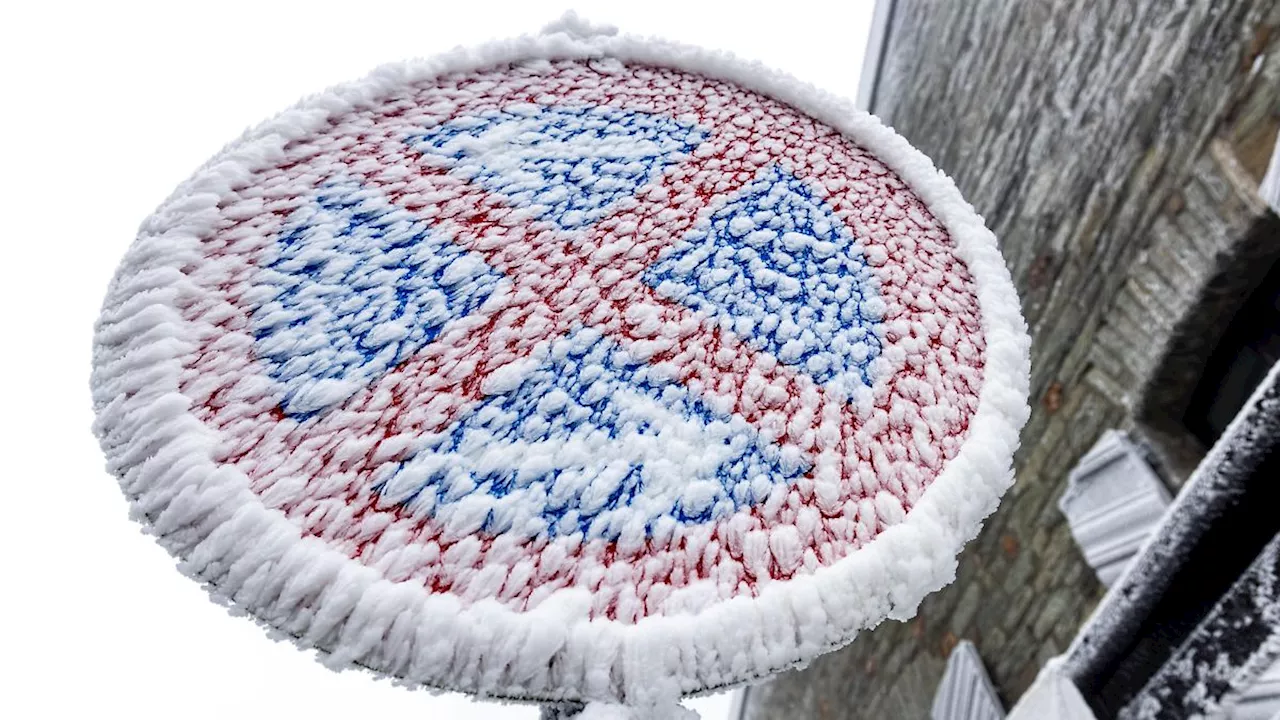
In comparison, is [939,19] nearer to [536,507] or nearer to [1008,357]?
[1008,357]

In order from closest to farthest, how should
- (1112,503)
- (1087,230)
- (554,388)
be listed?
(554,388), (1112,503), (1087,230)

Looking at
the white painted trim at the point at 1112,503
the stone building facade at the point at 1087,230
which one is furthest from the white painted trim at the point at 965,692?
the white painted trim at the point at 1112,503

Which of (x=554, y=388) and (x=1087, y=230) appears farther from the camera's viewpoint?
(x=1087, y=230)

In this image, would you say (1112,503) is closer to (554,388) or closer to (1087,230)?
(1087,230)

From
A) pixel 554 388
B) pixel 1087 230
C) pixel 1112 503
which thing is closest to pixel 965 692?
pixel 1112 503

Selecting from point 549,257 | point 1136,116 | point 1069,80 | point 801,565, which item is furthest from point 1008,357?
point 1069,80

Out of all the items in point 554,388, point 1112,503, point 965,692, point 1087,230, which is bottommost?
point 965,692

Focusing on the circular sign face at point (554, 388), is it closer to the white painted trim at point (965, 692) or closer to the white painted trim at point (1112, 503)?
the white painted trim at point (1112, 503)

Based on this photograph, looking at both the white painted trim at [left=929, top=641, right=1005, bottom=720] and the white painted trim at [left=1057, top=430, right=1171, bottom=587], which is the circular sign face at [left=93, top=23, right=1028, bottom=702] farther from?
the white painted trim at [left=929, top=641, right=1005, bottom=720]
